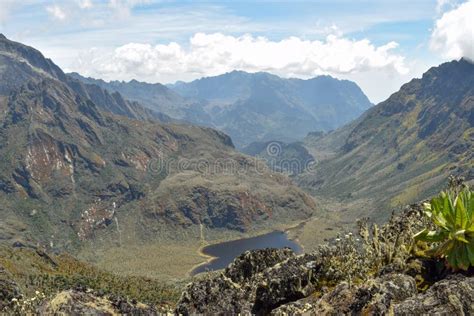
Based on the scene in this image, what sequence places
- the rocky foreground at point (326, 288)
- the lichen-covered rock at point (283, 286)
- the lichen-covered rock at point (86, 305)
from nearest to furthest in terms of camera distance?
the rocky foreground at point (326, 288), the lichen-covered rock at point (86, 305), the lichen-covered rock at point (283, 286)

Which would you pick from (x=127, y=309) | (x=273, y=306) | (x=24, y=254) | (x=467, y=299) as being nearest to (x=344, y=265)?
(x=273, y=306)

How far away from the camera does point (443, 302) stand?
600 inches

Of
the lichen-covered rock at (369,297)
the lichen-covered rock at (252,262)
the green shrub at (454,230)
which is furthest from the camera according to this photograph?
the lichen-covered rock at (252,262)

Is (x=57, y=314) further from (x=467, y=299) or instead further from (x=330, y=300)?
(x=467, y=299)

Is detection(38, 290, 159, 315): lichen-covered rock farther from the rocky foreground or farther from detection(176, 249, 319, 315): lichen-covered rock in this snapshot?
detection(176, 249, 319, 315): lichen-covered rock

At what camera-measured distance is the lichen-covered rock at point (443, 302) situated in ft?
49.1

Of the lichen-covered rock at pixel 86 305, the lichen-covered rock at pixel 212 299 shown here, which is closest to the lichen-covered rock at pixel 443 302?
the lichen-covered rock at pixel 212 299

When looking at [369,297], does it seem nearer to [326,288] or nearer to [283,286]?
[326,288]

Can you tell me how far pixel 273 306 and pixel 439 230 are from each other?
836cm

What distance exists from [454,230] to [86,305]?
1536 centimetres

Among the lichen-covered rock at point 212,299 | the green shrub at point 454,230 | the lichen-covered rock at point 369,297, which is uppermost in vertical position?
the green shrub at point 454,230

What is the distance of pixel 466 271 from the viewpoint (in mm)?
18516

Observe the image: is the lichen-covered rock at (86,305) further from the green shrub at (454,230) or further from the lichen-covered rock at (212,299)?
the green shrub at (454,230)

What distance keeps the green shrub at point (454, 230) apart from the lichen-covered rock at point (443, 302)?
2.55 m
